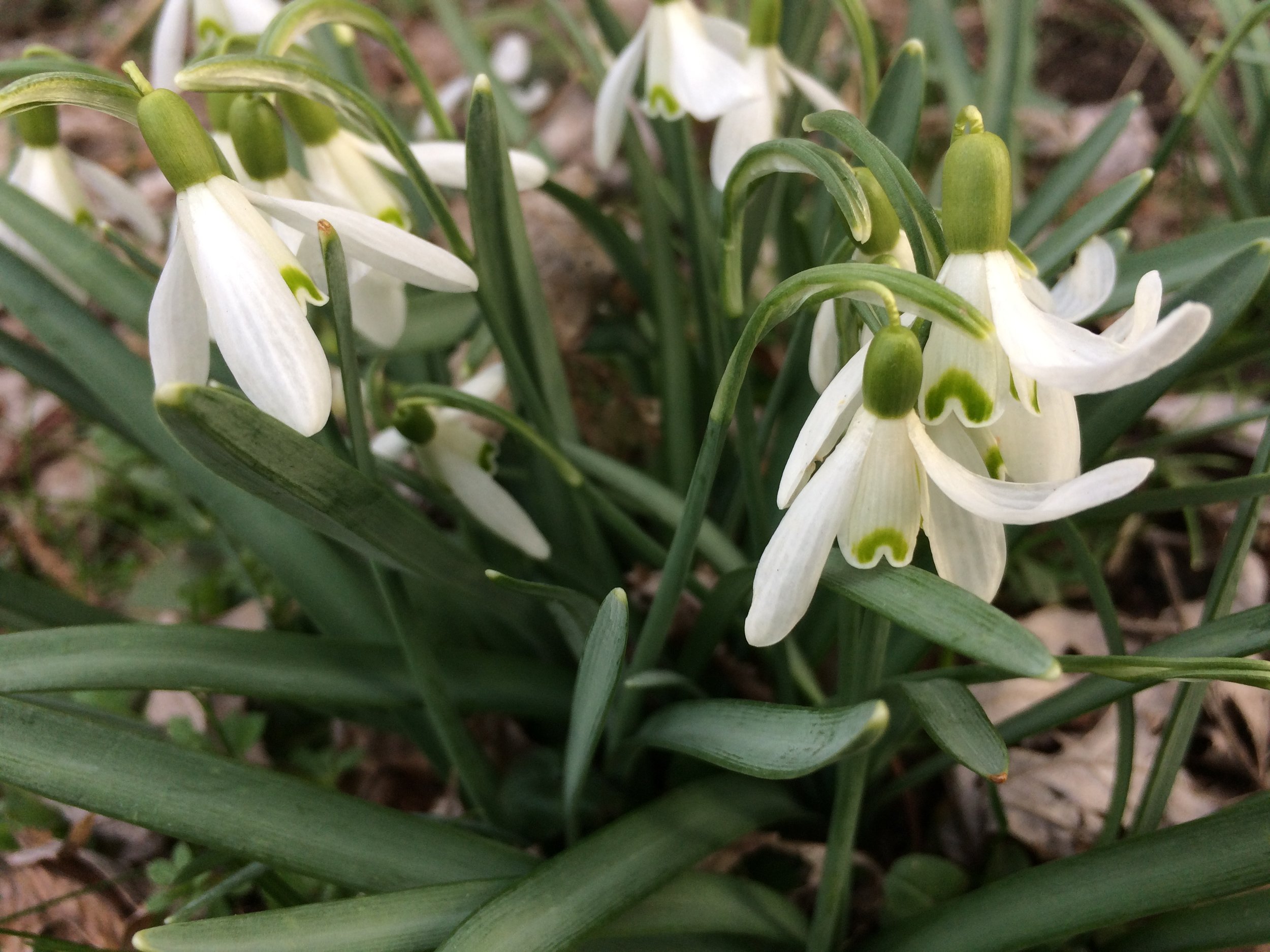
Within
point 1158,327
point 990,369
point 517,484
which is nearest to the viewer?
point 1158,327

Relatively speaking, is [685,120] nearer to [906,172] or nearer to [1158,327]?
[906,172]

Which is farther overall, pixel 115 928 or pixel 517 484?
pixel 517 484

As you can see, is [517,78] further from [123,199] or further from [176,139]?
[176,139]

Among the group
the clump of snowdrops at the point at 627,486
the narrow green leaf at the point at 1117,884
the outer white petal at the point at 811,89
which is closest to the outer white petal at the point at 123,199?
the clump of snowdrops at the point at 627,486

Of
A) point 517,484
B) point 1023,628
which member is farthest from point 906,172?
point 517,484

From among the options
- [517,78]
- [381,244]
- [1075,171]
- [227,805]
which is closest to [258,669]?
[227,805]

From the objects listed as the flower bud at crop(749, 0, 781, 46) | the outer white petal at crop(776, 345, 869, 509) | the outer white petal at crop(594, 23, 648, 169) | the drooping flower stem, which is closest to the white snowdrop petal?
the outer white petal at crop(594, 23, 648, 169)

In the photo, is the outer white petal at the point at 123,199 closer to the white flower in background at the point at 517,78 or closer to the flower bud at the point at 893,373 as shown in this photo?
the white flower in background at the point at 517,78
